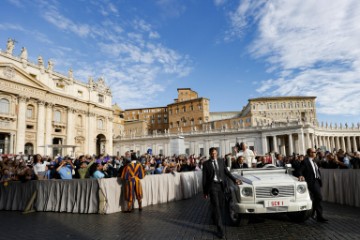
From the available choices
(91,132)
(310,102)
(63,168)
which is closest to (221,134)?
(91,132)

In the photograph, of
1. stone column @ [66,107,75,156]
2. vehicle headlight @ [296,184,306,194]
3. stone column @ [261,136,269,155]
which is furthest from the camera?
stone column @ [261,136,269,155]

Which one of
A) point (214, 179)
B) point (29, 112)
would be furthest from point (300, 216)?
point (29, 112)

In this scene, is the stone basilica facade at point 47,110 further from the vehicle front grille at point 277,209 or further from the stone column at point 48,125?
the vehicle front grille at point 277,209

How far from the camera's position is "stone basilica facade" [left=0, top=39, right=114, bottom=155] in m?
34.6

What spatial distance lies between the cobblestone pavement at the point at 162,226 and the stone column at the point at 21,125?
31.2 meters

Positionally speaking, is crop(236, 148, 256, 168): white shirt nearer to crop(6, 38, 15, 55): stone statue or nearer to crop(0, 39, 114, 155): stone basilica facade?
crop(0, 39, 114, 155): stone basilica facade

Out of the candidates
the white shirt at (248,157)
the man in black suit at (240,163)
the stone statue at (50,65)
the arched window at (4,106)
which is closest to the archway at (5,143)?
the arched window at (4,106)


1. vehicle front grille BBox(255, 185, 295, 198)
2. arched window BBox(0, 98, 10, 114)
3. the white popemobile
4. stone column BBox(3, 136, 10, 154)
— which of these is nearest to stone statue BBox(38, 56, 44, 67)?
arched window BBox(0, 98, 10, 114)

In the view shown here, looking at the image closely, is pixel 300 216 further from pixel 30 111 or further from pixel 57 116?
pixel 57 116

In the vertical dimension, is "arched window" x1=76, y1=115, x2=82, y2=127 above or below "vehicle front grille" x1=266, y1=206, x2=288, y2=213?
above

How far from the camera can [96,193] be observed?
8812 mm

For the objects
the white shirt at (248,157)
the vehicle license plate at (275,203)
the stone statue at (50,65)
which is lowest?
the vehicle license plate at (275,203)

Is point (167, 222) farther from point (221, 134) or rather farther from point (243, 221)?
point (221, 134)

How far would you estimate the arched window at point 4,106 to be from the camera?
111ft
